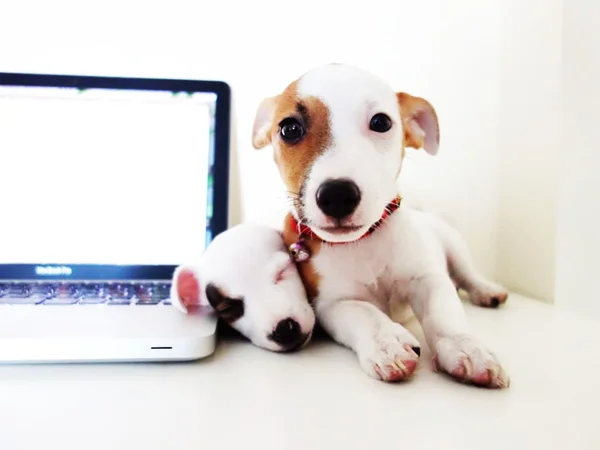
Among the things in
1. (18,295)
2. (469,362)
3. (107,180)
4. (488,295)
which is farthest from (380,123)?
(18,295)

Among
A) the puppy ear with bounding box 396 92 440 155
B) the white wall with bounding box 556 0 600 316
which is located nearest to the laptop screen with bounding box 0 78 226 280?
the puppy ear with bounding box 396 92 440 155

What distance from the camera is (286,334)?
1.91 ft

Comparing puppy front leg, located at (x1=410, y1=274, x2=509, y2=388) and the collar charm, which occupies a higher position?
the collar charm

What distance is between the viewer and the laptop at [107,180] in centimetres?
85

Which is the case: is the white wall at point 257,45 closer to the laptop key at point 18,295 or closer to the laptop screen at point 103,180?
the laptop screen at point 103,180

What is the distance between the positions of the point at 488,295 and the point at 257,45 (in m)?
0.73

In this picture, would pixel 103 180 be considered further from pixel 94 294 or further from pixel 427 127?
pixel 427 127

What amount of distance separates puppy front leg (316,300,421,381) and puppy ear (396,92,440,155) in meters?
0.27

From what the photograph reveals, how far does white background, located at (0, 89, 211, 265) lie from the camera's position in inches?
33.9

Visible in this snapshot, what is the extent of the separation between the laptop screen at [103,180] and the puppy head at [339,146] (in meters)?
0.29

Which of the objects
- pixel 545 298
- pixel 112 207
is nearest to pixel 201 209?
pixel 112 207

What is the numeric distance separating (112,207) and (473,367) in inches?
27.7

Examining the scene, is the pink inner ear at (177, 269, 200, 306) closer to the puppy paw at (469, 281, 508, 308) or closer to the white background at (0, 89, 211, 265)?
the white background at (0, 89, 211, 265)

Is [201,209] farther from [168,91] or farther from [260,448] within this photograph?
[260,448]
